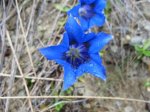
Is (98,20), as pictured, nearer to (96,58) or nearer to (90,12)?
(90,12)

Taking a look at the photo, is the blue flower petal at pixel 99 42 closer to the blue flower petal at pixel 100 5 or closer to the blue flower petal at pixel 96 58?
the blue flower petal at pixel 96 58

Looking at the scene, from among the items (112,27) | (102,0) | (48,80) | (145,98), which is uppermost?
(102,0)

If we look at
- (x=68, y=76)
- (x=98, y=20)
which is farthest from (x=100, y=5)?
(x=68, y=76)

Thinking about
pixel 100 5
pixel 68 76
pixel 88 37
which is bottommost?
pixel 68 76

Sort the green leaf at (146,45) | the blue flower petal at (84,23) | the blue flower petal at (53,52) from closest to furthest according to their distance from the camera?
1. the blue flower petal at (53,52)
2. the blue flower petal at (84,23)
3. the green leaf at (146,45)

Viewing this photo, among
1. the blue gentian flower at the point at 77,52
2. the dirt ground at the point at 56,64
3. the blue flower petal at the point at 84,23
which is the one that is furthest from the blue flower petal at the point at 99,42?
the dirt ground at the point at 56,64

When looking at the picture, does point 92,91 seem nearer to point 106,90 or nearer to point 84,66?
point 106,90

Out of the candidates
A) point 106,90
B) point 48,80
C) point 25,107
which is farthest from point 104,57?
point 25,107
